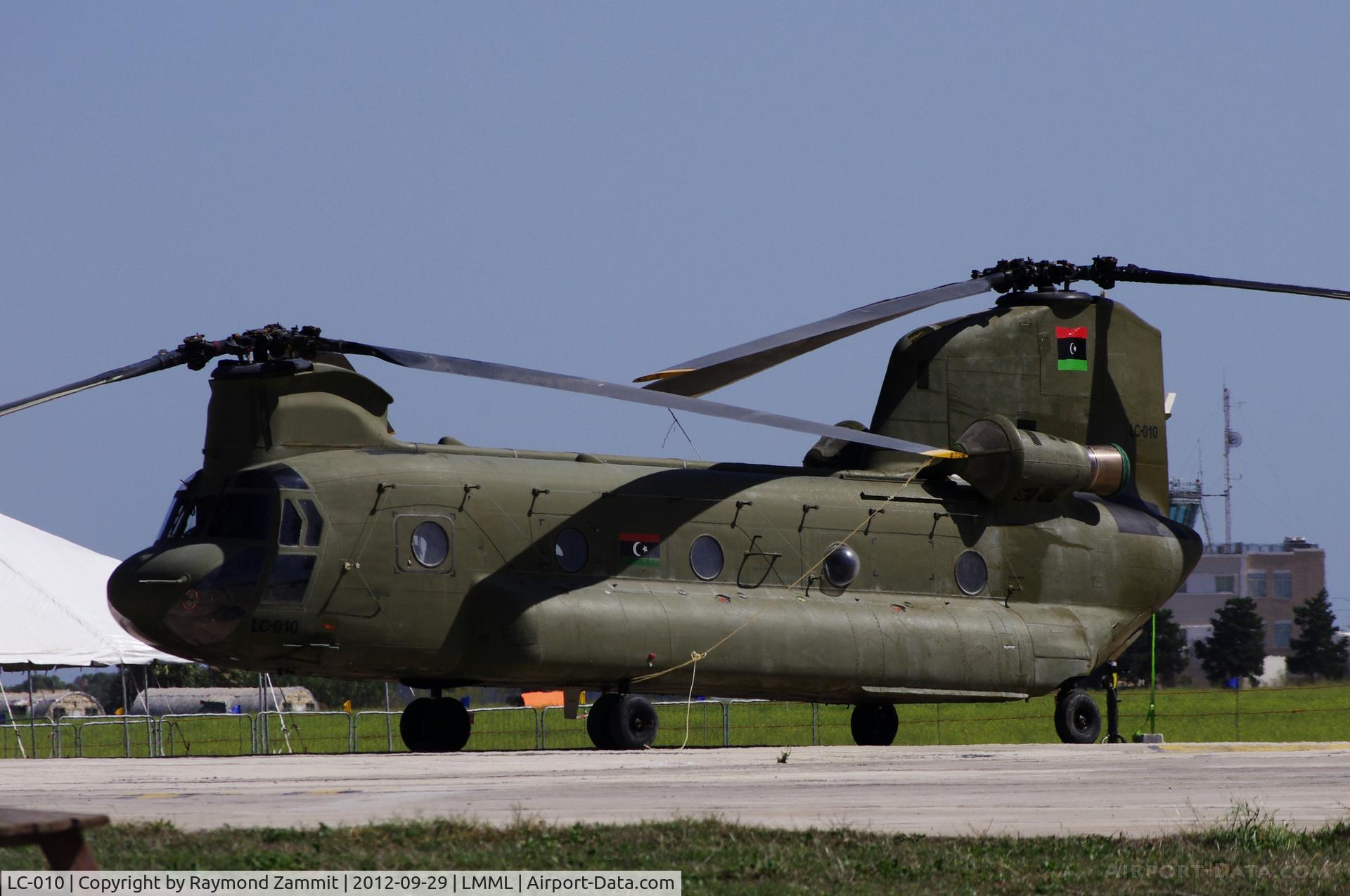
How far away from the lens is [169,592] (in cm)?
1989

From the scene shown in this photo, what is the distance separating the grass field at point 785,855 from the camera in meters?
8.88

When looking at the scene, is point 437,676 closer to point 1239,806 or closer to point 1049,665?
point 1049,665

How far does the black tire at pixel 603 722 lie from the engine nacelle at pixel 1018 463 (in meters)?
6.77

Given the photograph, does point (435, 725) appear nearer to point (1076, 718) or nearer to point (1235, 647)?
point (1076, 718)

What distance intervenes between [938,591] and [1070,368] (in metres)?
4.33

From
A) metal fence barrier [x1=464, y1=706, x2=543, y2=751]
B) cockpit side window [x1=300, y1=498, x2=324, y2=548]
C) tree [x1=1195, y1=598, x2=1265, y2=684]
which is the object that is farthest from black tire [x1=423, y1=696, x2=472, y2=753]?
tree [x1=1195, y1=598, x2=1265, y2=684]

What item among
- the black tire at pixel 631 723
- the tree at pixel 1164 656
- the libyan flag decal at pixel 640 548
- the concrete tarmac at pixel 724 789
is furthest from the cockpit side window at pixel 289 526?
the tree at pixel 1164 656

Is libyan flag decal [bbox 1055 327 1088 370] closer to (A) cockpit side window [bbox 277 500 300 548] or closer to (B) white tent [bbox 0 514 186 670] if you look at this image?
(A) cockpit side window [bbox 277 500 300 548]

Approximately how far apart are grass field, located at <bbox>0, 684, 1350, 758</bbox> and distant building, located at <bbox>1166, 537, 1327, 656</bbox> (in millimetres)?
107069

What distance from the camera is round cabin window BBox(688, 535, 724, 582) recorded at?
909 inches

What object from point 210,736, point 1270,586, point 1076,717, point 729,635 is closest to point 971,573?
point 1076,717

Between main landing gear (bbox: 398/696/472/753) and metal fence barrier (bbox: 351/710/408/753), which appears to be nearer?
main landing gear (bbox: 398/696/472/753)

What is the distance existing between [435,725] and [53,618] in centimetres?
1540

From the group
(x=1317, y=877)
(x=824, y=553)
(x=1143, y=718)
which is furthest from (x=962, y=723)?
(x=1317, y=877)
